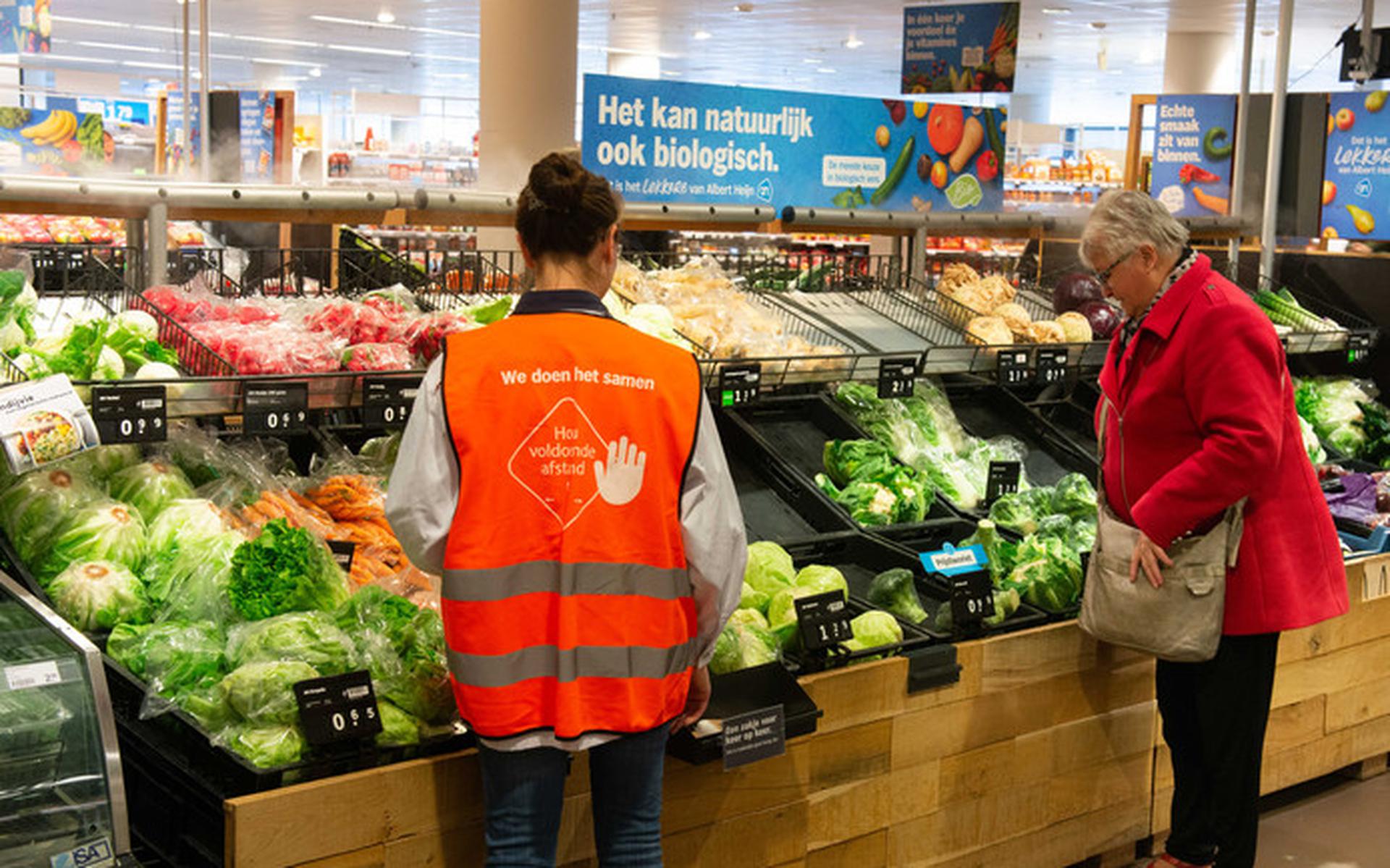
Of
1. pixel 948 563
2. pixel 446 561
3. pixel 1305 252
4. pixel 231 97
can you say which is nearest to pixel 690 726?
pixel 446 561

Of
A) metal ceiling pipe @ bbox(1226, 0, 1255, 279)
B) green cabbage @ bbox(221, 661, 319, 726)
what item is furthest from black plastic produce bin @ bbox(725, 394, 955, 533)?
metal ceiling pipe @ bbox(1226, 0, 1255, 279)

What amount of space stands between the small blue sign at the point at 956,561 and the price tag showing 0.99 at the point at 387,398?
119 cm

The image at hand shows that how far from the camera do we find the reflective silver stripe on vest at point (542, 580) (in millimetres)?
2043

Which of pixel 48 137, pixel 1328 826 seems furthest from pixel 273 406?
pixel 48 137

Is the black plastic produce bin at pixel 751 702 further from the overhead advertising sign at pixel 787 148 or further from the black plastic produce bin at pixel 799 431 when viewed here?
the overhead advertising sign at pixel 787 148

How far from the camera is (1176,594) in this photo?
3.04m

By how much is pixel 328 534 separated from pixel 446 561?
38.7 inches

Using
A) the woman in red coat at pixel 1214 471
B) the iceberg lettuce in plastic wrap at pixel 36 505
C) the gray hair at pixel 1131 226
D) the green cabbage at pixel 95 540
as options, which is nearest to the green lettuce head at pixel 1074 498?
the woman in red coat at pixel 1214 471

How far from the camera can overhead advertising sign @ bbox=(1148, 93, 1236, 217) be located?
23.1ft

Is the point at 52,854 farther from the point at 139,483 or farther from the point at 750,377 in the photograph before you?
the point at 750,377

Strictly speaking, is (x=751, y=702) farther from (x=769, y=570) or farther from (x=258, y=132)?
(x=258, y=132)

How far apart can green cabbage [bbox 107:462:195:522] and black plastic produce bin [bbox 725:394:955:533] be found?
1.52 meters

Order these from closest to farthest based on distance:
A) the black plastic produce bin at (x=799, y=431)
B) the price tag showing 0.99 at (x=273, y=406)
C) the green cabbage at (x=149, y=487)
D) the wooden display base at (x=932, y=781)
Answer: the wooden display base at (x=932, y=781) < the price tag showing 0.99 at (x=273, y=406) < the green cabbage at (x=149, y=487) < the black plastic produce bin at (x=799, y=431)

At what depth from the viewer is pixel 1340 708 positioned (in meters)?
4.20
